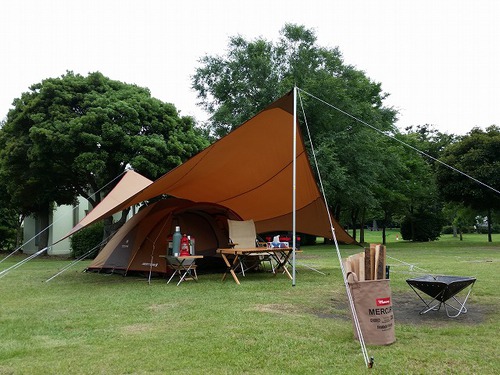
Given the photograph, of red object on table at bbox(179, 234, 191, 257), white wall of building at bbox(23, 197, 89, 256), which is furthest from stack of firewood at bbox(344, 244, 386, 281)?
white wall of building at bbox(23, 197, 89, 256)

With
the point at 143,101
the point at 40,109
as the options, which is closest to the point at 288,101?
the point at 143,101

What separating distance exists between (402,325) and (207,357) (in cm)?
185

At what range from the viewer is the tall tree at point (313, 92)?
60.1 ft

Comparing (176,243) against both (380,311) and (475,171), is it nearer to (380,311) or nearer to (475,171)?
(380,311)

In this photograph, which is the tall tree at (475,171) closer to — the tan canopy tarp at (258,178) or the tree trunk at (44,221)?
the tan canopy tarp at (258,178)

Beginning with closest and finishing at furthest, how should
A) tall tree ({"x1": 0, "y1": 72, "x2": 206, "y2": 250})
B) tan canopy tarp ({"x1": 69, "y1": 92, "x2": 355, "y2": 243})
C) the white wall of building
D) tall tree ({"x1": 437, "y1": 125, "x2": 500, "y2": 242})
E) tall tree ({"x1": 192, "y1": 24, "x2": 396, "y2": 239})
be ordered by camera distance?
tan canopy tarp ({"x1": 69, "y1": 92, "x2": 355, "y2": 243}) < tall tree ({"x1": 0, "y1": 72, "x2": 206, "y2": 250}) < tall tree ({"x1": 437, "y1": 125, "x2": 500, "y2": 242}) < tall tree ({"x1": 192, "y1": 24, "x2": 396, "y2": 239}) < the white wall of building

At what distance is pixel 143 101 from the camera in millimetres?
13750

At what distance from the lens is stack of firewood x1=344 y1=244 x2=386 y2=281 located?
11.8ft

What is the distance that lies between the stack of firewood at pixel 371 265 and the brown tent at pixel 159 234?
4.81 m

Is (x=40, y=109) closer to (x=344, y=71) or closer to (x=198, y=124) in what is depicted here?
(x=198, y=124)

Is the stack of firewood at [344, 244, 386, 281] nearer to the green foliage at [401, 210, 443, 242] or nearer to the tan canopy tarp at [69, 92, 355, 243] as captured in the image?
the tan canopy tarp at [69, 92, 355, 243]

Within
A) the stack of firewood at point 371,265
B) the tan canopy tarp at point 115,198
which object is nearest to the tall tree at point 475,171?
the tan canopy tarp at point 115,198

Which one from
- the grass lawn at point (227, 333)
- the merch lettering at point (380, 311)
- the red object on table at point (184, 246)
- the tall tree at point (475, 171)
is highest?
the tall tree at point (475, 171)

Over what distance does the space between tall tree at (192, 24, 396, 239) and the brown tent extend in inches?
349
